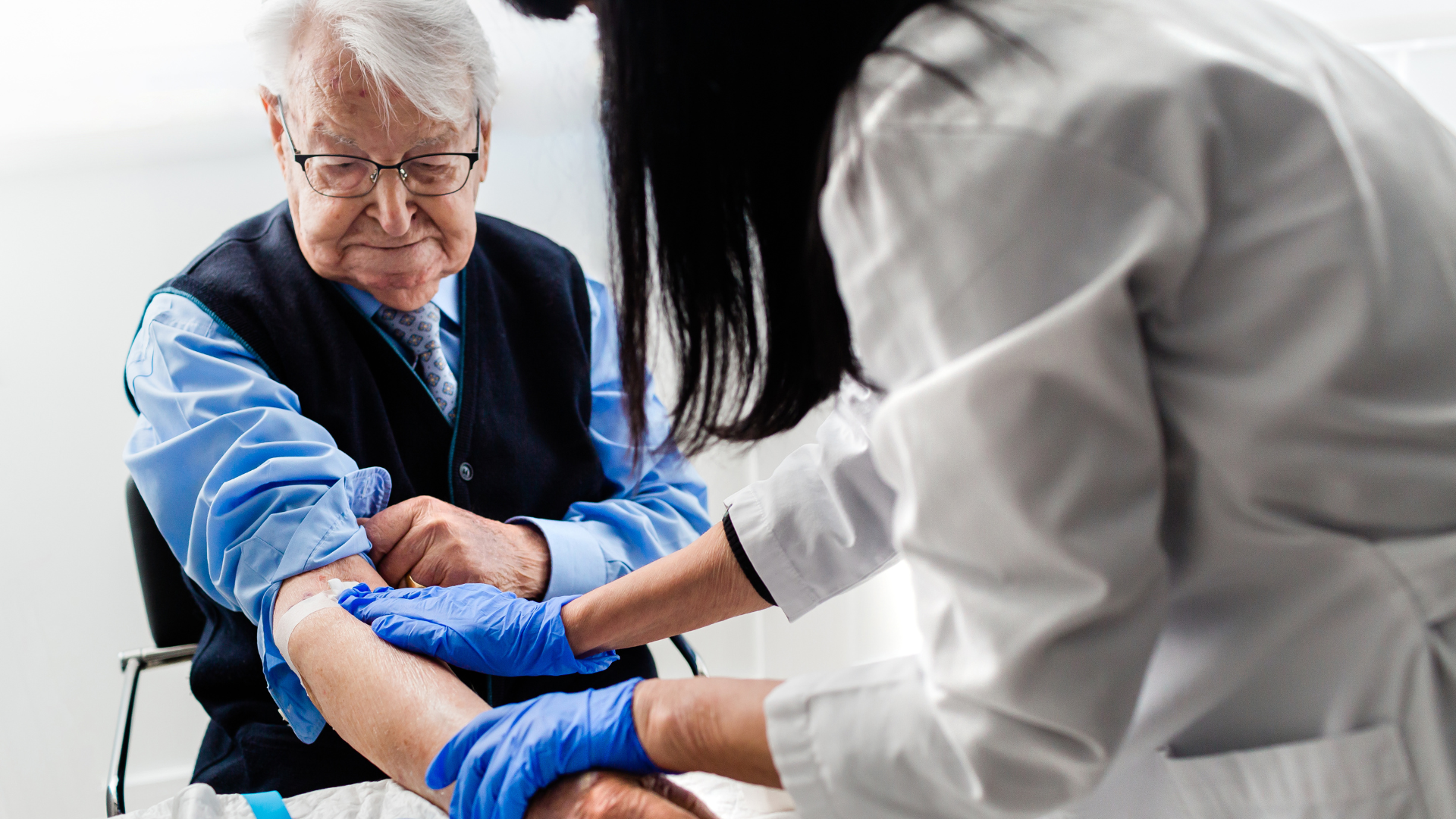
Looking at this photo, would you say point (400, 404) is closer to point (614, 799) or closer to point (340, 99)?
point (340, 99)

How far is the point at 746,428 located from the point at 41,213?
179 centimetres

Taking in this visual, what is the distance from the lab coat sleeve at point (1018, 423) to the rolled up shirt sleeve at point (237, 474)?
0.85 meters

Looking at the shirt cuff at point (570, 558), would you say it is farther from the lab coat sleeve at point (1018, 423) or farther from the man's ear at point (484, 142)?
the lab coat sleeve at point (1018, 423)

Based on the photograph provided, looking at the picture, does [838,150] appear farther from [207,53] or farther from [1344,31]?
[1344,31]

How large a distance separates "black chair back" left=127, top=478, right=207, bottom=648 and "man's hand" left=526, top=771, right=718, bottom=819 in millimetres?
999

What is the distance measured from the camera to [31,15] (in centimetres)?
185

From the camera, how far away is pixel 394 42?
127cm

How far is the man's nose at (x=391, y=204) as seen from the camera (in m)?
1.33

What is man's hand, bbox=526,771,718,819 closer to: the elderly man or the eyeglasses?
the elderly man

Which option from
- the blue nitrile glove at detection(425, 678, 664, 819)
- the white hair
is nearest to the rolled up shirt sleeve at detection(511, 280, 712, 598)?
the white hair

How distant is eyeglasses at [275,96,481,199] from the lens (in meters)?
1.31

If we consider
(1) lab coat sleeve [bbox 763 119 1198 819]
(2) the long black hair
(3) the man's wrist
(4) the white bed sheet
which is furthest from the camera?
(3) the man's wrist

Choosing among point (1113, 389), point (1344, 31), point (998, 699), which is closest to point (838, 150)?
point (1113, 389)

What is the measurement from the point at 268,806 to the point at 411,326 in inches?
27.7
